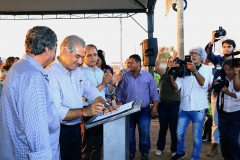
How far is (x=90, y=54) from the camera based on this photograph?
423cm

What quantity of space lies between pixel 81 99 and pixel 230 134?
2328 mm

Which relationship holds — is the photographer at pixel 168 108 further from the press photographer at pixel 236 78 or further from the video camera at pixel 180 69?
the press photographer at pixel 236 78

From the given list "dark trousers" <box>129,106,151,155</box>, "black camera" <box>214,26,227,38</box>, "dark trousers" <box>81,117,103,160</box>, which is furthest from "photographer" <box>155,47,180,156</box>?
"dark trousers" <box>81,117,103,160</box>

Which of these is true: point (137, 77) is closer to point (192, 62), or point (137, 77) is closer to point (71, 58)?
point (192, 62)

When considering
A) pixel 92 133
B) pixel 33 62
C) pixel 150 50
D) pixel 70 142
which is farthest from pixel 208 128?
pixel 33 62

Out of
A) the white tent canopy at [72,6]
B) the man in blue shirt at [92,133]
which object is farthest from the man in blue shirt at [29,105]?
the white tent canopy at [72,6]

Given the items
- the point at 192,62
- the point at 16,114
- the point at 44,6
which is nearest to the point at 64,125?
the point at 16,114

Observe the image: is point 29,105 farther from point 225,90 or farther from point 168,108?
point 168,108

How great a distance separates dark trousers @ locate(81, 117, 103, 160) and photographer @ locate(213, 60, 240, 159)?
5.91 ft

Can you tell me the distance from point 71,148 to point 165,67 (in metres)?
3.09

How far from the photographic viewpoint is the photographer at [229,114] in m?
4.11

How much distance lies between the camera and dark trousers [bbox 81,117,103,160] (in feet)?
13.1

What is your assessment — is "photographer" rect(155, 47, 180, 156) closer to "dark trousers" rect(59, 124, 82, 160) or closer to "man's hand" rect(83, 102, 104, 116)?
"dark trousers" rect(59, 124, 82, 160)

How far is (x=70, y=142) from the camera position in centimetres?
304
